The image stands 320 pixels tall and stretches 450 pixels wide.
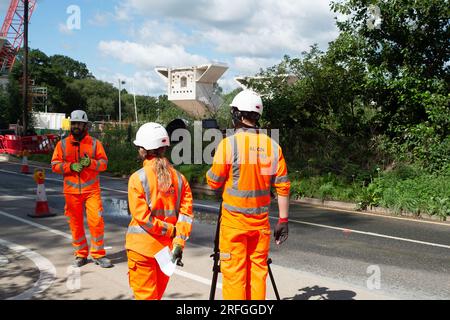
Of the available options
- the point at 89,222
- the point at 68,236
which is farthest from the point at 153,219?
the point at 68,236

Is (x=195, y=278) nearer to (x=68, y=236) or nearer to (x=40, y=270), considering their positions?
(x=40, y=270)

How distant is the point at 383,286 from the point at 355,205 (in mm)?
6556

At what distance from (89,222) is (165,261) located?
2.83 metres

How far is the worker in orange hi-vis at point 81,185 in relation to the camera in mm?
6281

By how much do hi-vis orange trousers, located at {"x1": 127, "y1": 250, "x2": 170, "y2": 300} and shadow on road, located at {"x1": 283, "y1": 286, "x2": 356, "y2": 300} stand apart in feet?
5.96

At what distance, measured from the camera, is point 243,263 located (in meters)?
3.94

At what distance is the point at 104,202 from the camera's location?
12.1 m

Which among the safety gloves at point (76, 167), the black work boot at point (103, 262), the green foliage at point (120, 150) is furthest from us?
the green foliage at point (120, 150)

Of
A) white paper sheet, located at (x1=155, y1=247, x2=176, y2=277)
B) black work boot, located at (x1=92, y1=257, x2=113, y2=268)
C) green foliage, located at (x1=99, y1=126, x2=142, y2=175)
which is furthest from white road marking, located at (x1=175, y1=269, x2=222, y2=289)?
green foliage, located at (x1=99, y1=126, x2=142, y2=175)

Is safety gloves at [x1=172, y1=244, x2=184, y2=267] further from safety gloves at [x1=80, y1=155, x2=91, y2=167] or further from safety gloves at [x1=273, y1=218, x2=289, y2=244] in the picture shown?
safety gloves at [x1=80, y1=155, x2=91, y2=167]

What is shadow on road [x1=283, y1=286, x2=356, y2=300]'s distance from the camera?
16.8 feet

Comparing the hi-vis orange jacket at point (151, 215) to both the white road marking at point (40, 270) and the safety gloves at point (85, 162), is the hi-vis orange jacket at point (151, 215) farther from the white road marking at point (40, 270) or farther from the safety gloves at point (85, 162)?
the safety gloves at point (85, 162)

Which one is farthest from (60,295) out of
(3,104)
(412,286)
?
(3,104)

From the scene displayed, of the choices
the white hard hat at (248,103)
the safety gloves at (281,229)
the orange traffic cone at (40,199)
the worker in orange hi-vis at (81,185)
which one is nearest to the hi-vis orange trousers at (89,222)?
the worker in orange hi-vis at (81,185)
